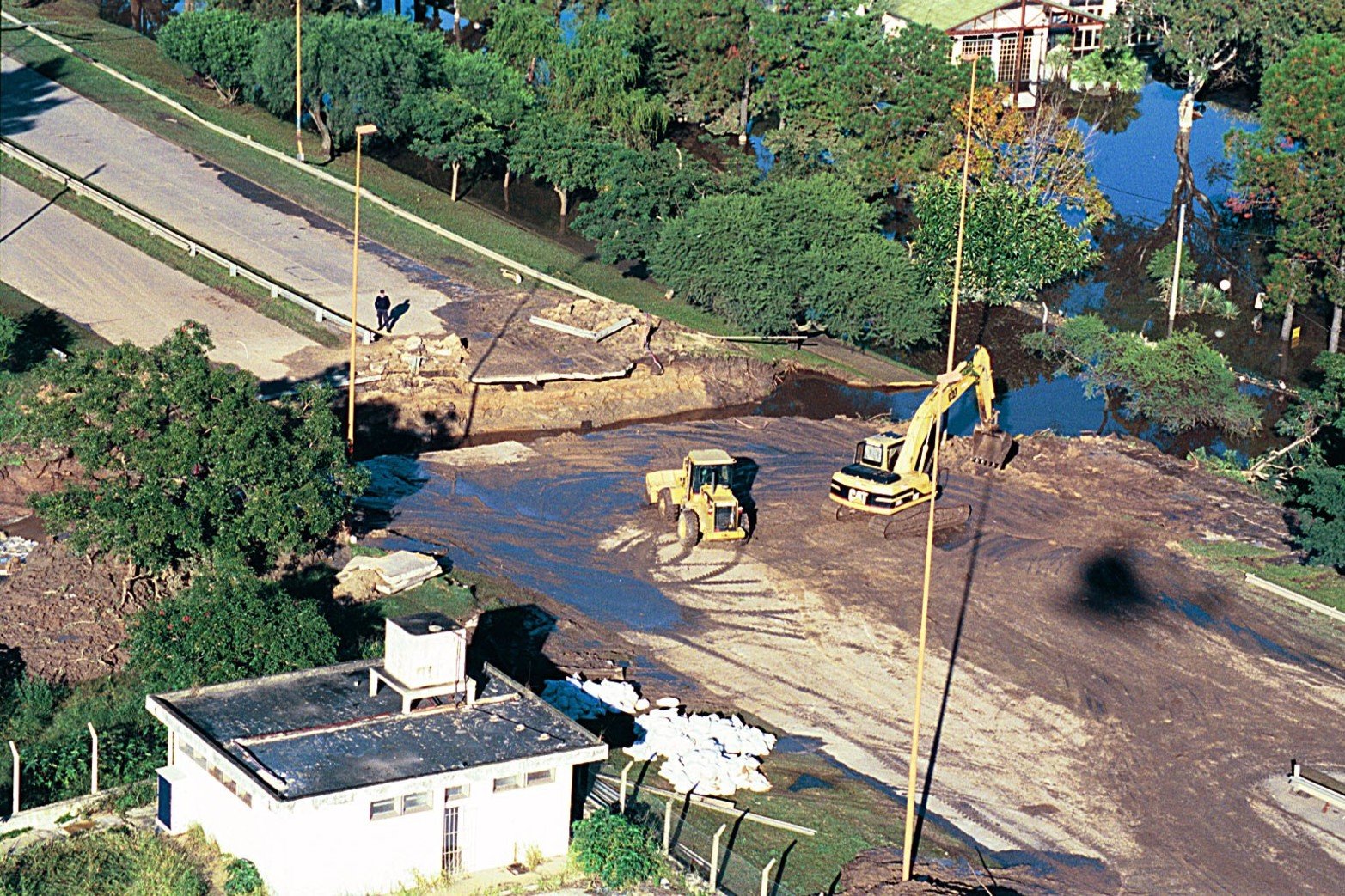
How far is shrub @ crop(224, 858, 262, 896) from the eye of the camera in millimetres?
33812

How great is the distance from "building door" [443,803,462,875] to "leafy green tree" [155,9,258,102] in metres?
60.3

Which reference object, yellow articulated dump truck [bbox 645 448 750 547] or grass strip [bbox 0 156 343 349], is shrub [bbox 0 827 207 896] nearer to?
yellow articulated dump truck [bbox 645 448 750 547]

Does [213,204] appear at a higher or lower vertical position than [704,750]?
higher

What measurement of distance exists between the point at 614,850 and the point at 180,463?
17006 millimetres

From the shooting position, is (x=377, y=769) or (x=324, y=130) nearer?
(x=377, y=769)

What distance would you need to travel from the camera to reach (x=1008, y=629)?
48.3m

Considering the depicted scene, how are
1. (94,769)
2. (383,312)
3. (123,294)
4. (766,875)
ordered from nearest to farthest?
(766,875)
(94,769)
(383,312)
(123,294)

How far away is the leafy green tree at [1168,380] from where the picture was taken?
221ft

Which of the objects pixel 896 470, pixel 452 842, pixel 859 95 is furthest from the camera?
pixel 859 95

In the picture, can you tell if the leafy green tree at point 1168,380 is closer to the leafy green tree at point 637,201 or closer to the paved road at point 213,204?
the leafy green tree at point 637,201

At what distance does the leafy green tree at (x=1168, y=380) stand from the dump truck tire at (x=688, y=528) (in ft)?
74.9

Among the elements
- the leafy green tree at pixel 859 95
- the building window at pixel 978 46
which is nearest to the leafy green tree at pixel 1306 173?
the leafy green tree at pixel 859 95

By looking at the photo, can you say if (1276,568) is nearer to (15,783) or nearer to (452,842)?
(452,842)

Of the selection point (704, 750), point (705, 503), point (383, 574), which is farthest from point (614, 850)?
point (705, 503)
